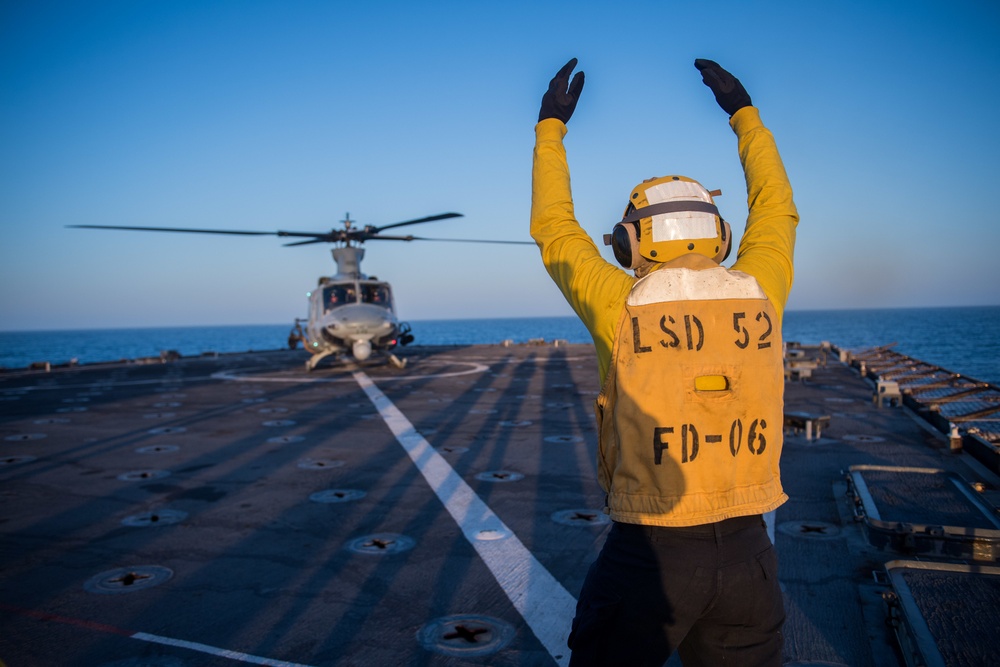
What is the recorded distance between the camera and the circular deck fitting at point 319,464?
787 cm

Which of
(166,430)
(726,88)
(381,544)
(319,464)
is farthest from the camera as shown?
(166,430)

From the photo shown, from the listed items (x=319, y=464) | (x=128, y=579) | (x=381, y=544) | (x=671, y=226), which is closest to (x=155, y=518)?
(x=128, y=579)

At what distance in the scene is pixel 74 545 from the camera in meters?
5.36

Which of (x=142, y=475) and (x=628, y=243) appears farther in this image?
(x=142, y=475)

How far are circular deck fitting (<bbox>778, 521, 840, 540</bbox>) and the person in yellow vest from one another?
11.3 feet

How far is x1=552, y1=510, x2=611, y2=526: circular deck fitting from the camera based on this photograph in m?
5.57

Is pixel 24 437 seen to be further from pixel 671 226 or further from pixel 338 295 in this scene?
pixel 671 226

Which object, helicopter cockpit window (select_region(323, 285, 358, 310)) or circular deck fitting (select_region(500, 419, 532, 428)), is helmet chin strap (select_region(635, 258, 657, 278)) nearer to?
circular deck fitting (select_region(500, 419, 532, 428))

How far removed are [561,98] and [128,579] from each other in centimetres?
455

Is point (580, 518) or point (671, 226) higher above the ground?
point (671, 226)

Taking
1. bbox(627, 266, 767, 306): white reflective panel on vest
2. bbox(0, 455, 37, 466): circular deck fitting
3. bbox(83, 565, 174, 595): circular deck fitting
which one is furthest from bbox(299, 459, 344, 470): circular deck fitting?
bbox(627, 266, 767, 306): white reflective panel on vest

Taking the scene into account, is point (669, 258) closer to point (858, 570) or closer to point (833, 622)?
point (833, 622)

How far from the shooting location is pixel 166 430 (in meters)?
10.7

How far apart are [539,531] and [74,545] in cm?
396
